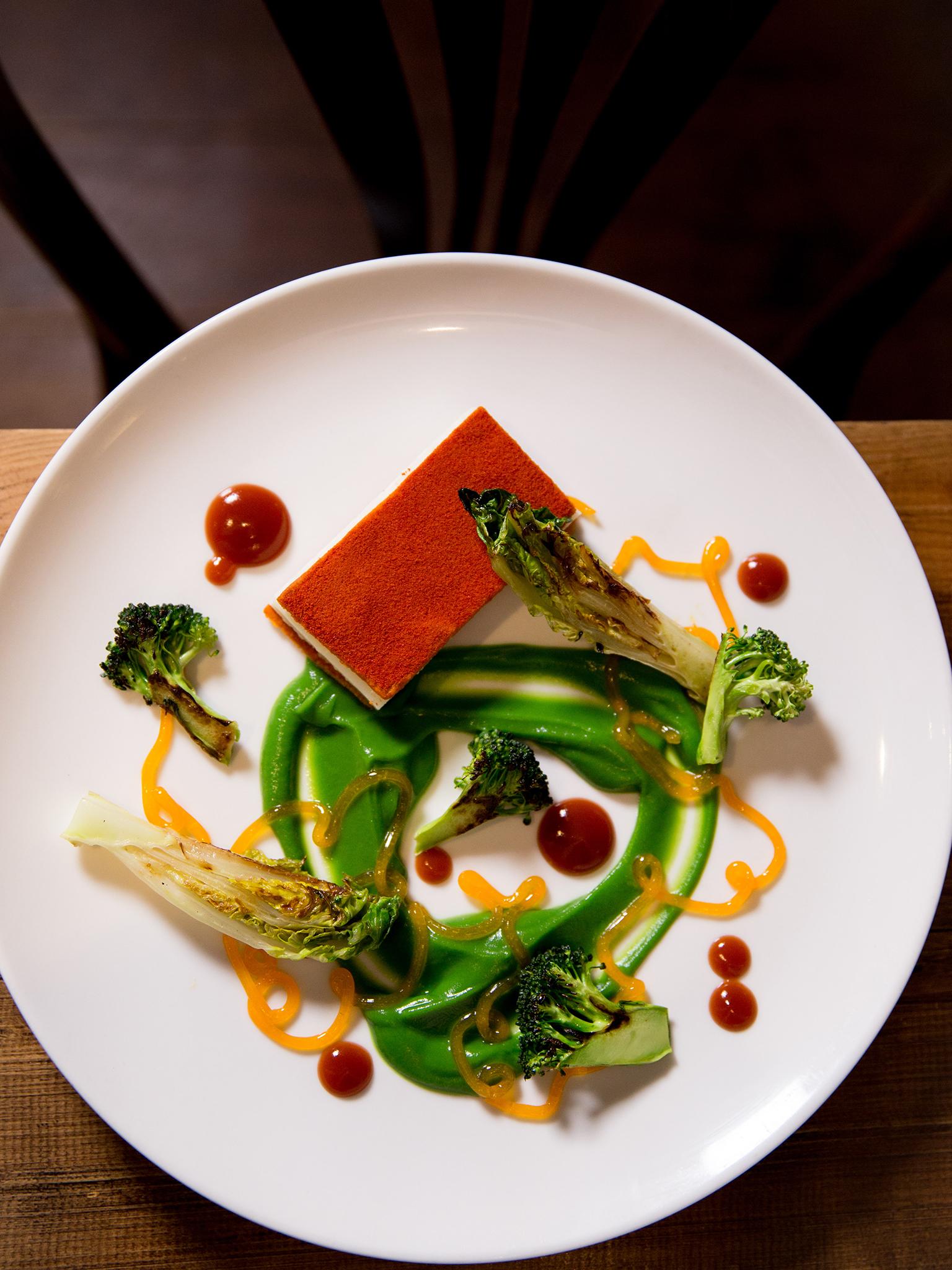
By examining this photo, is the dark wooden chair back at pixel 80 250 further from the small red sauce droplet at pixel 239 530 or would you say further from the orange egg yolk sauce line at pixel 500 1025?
the orange egg yolk sauce line at pixel 500 1025

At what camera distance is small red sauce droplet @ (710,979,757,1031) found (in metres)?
3.47

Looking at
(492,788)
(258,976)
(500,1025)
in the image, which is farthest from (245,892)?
(500,1025)

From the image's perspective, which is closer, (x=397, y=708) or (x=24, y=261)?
(x=397, y=708)

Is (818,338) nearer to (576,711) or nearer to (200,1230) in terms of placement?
(576,711)

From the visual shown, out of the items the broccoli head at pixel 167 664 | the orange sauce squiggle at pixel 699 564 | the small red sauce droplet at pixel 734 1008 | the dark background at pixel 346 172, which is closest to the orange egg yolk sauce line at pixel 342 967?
the broccoli head at pixel 167 664

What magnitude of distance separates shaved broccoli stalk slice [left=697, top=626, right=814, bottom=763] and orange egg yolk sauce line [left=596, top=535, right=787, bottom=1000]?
127mm

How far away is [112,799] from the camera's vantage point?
349 cm

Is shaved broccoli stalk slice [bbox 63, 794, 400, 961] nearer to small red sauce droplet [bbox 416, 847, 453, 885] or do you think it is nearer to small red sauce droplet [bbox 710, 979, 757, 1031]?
small red sauce droplet [bbox 416, 847, 453, 885]

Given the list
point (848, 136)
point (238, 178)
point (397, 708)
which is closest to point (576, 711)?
point (397, 708)

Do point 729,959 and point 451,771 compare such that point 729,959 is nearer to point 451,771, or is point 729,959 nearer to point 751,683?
point 751,683

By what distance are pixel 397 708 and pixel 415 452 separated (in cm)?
105

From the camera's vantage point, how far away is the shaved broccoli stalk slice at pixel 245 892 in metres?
3.26

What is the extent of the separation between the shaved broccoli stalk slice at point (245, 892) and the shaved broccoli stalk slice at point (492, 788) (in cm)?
35

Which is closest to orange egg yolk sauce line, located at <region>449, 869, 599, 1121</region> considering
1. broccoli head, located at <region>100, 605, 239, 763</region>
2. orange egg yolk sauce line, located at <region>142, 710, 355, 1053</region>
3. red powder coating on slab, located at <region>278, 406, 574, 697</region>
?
orange egg yolk sauce line, located at <region>142, 710, 355, 1053</region>
